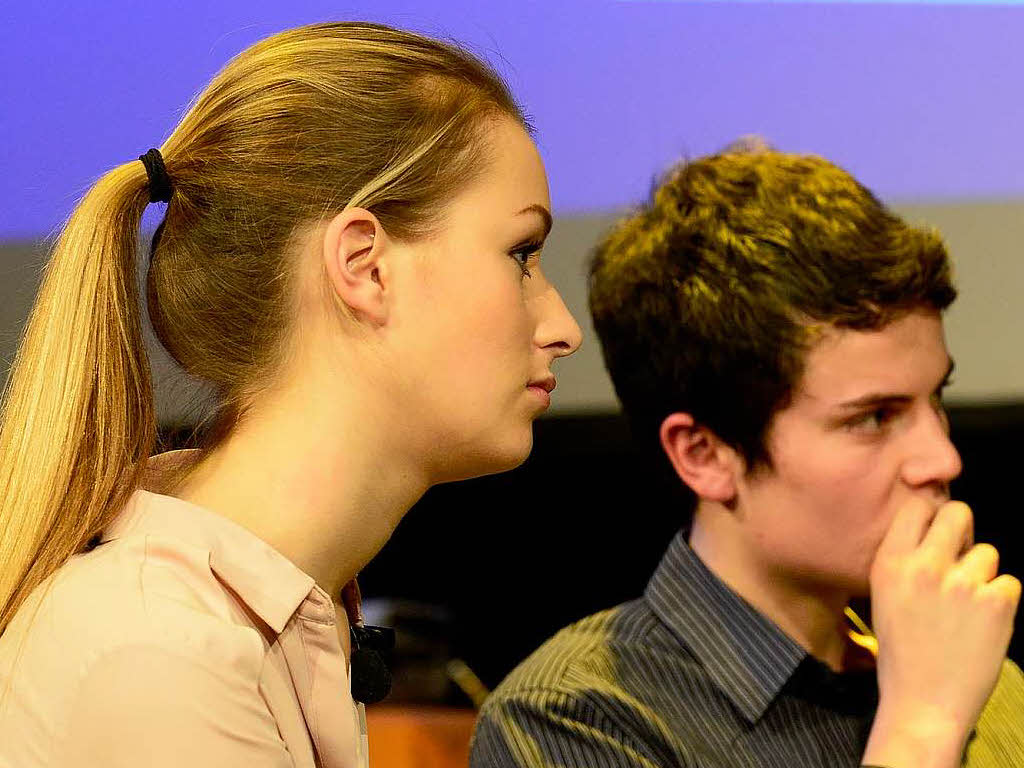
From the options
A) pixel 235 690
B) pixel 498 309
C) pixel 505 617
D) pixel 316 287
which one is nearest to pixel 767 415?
pixel 498 309

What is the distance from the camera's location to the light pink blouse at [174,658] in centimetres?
83

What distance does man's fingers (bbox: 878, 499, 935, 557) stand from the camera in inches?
48.8

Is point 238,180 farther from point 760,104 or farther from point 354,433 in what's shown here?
point 760,104

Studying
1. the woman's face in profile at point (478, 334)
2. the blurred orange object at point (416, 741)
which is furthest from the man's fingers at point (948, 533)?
the blurred orange object at point (416, 741)

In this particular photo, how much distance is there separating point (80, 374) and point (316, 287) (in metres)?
0.19

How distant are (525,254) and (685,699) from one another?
47 centimetres

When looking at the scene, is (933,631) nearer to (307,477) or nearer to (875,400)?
(875,400)

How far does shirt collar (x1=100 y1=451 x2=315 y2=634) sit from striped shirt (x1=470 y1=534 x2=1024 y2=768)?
35 cm

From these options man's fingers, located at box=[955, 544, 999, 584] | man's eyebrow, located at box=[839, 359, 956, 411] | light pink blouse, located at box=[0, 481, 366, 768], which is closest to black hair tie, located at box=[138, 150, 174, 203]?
light pink blouse, located at box=[0, 481, 366, 768]

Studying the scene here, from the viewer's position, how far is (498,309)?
3.37 ft

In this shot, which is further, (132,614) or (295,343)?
(295,343)

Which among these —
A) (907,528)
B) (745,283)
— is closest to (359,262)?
(745,283)

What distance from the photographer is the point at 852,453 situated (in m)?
1.27

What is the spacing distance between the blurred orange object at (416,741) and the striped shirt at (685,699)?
0.35m
